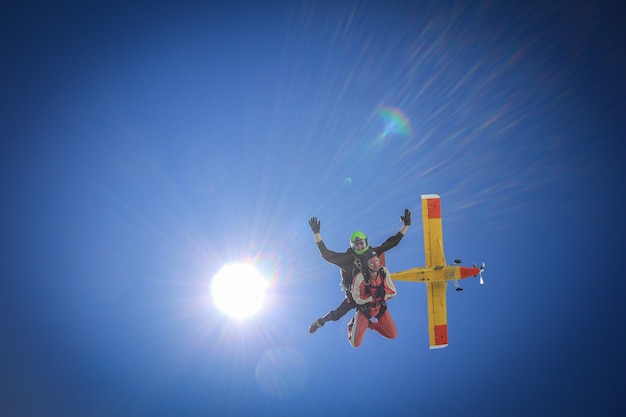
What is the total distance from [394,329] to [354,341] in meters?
1.76

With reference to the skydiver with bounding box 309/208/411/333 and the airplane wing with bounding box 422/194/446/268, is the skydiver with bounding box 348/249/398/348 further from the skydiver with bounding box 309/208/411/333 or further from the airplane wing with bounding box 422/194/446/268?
the airplane wing with bounding box 422/194/446/268

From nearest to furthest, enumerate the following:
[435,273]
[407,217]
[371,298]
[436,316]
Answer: [371,298] < [407,217] < [435,273] < [436,316]

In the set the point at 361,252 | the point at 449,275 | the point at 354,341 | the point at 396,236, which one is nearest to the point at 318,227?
the point at 361,252

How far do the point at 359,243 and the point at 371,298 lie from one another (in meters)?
2.26

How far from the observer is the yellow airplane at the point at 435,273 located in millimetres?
17484

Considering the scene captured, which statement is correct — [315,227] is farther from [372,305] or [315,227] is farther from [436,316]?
[436,316]

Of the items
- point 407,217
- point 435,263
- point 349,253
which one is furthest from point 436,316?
point 349,253

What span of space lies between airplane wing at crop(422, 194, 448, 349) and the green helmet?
11.8ft

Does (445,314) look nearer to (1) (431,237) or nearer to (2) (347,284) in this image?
(1) (431,237)

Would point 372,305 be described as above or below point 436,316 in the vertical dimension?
below

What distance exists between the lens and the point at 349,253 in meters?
15.8

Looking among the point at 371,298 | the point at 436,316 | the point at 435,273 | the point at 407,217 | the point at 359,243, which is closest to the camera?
the point at 359,243

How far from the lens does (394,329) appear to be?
16.5 m

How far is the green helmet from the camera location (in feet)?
51.2
